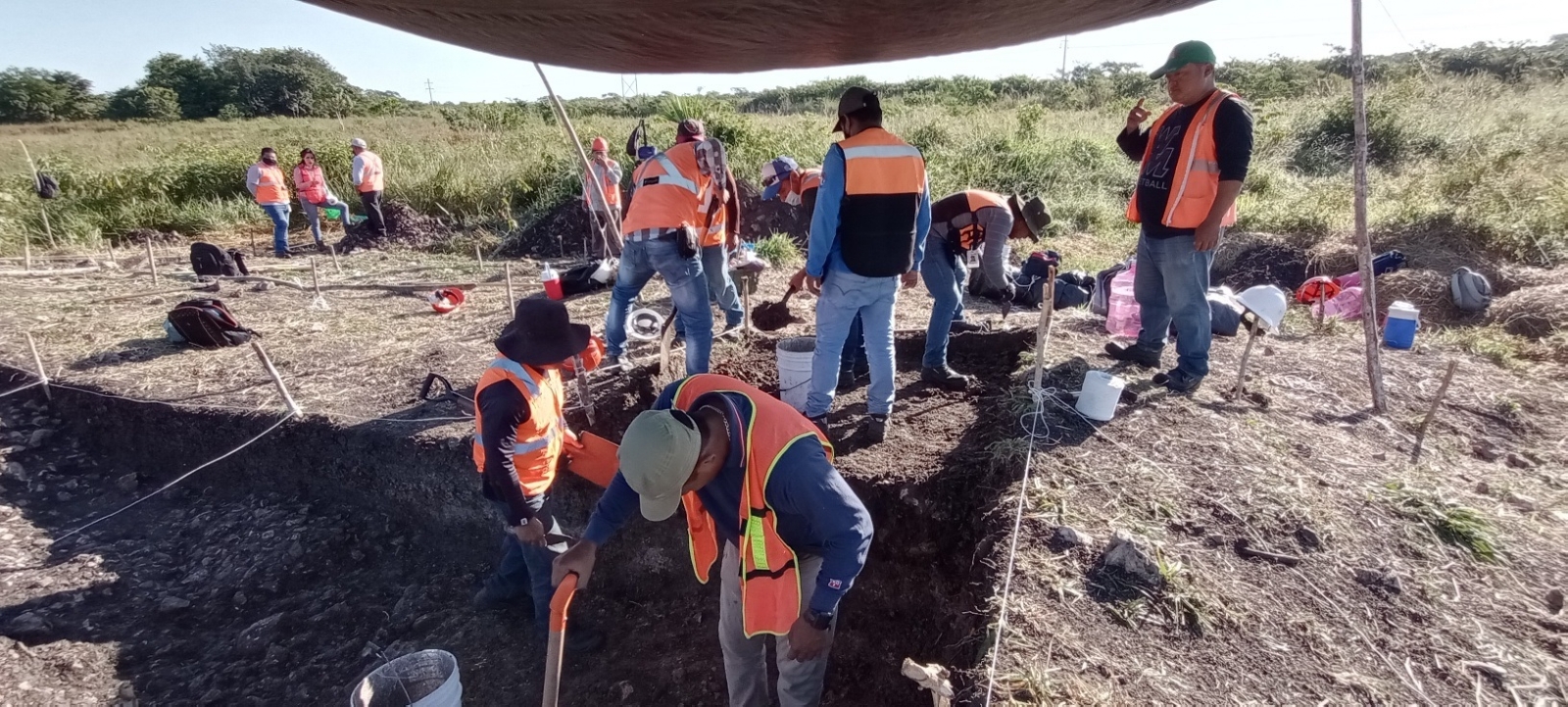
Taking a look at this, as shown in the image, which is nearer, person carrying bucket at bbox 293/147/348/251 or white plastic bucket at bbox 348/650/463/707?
white plastic bucket at bbox 348/650/463/707

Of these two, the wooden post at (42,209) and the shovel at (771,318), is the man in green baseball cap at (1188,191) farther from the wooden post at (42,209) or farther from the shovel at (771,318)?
the wooden post at (42,209)

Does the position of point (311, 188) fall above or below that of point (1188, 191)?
above

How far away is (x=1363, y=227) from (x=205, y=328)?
782 centimetres

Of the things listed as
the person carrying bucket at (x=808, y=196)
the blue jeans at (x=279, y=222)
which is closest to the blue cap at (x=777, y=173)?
the person carrying bucket at (x=808, y=196)

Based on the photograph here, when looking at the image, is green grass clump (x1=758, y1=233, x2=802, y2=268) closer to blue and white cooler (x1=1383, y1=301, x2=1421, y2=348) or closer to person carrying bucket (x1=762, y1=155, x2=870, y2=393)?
person carrying bucket (x1=762, y1=155, x2=870, y2=393)

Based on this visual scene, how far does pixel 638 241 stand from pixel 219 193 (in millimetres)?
13758

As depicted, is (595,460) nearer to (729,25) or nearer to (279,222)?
(729,25)

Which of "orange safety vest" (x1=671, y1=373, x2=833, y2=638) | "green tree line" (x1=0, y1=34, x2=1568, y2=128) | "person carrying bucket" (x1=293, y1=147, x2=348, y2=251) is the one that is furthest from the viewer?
"green tree line" (x1=0, y1=34, x2=1568, y2=128)

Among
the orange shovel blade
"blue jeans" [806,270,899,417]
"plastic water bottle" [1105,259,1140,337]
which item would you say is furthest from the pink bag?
the orange shovel blade

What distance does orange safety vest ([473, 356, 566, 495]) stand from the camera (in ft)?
9.26

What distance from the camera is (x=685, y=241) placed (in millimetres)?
4180

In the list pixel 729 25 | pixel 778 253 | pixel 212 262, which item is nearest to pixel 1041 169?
pixel 778 253

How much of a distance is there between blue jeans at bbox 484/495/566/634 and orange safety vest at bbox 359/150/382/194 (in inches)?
369

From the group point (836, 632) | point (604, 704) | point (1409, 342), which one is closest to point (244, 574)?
point (604, 704)
